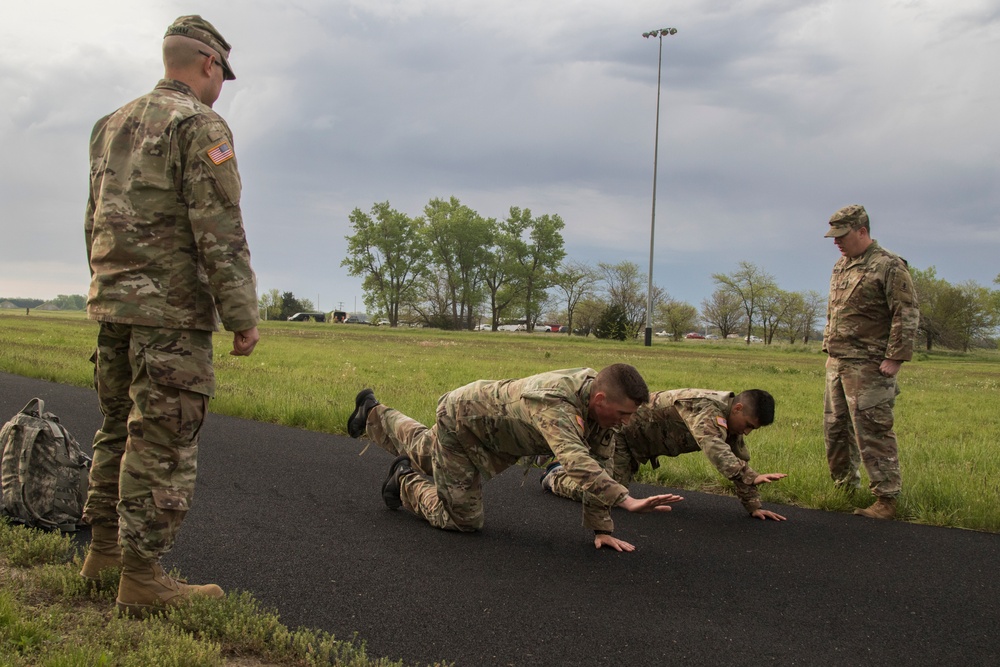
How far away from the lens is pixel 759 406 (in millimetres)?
5285

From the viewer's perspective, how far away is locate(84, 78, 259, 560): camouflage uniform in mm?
3133

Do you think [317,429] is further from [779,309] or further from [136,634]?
[779,309]

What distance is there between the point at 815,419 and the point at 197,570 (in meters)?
10.9

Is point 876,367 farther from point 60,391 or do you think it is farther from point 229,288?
point 60,391

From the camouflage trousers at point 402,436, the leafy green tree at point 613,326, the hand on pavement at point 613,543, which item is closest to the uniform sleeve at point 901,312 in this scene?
the hand on pavement at point 613,543

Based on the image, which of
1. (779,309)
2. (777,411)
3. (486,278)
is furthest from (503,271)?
(777,411)

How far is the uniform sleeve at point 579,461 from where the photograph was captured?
13.2 ft

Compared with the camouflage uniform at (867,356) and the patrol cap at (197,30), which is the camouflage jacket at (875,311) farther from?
the patrol cap at (197,30)

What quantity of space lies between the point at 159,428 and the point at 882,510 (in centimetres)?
504

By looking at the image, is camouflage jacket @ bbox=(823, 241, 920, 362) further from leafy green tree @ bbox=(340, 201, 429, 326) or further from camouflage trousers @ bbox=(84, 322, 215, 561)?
leafy green tree @ bbox=(340, 201, 429, 326)

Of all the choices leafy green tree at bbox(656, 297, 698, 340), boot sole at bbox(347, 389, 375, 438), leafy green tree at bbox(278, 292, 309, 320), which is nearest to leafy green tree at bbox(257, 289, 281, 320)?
leafy green tree at bbox(278, 292, 309, 320)

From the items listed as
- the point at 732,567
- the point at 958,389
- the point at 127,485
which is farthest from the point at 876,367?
the point at 958,389

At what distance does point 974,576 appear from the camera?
13.7 ft

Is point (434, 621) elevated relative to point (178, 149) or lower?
lower
